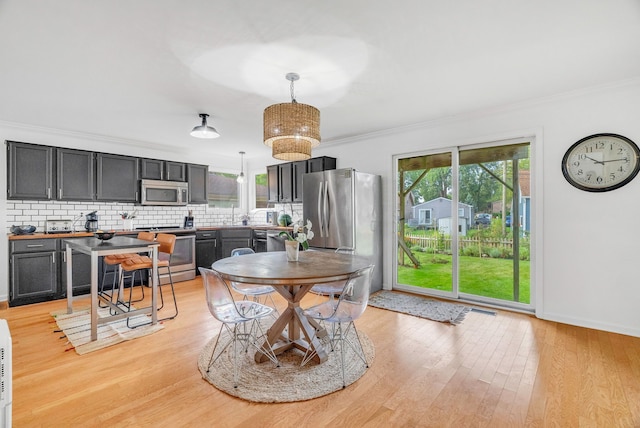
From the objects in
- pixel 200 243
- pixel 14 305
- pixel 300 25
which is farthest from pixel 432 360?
pixel 14 305

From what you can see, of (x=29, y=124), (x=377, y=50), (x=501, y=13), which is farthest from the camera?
(x=29, y=124)

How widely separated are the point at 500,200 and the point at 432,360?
2389 millimetres

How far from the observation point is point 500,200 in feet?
12.8

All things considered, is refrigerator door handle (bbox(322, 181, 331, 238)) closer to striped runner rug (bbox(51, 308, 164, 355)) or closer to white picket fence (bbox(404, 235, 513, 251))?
white picket fence (bbox(404, 235, 513, 251))

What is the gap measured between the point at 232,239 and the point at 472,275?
13.9ft

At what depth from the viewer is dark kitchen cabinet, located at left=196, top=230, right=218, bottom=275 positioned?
5.65 metres

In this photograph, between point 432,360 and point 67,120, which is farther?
point 67,120

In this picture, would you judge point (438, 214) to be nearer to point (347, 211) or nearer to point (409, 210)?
point (409, 210)

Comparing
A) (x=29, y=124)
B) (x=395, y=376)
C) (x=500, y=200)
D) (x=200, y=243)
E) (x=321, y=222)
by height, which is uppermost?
(x=29, y=124)

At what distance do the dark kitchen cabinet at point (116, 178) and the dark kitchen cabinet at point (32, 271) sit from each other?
40.8 inches

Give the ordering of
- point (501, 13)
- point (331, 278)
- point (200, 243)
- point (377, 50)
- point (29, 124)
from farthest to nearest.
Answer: point (200, 243) → point (29, 124) → point (377, 50) → point (331, 278) → point (501, 13)

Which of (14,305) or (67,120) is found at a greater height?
(67,120)

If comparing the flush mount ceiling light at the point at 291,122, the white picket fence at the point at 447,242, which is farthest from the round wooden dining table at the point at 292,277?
the white picket fence at the point at 447,242

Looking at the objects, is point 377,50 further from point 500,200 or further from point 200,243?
point 200,243
